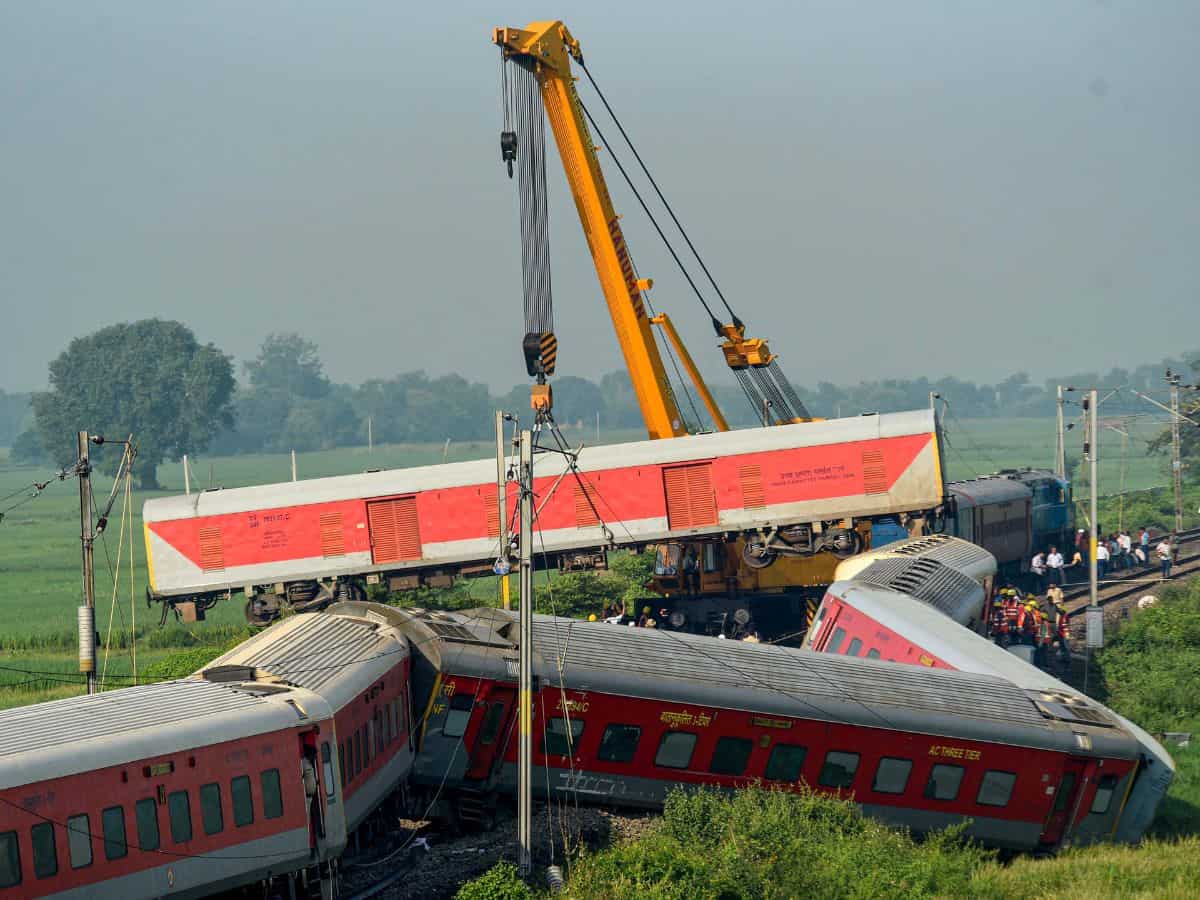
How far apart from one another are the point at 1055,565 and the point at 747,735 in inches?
1320

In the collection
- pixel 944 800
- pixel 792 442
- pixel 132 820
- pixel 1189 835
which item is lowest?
pixel 1189 835

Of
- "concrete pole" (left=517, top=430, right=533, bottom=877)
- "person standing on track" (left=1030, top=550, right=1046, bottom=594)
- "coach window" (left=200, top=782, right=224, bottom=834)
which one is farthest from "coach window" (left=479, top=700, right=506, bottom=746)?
"person standing on track" (left=1030, top=550, right=1046, bottom=594)

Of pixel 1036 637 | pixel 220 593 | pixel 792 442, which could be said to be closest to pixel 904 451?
pixel 792 442

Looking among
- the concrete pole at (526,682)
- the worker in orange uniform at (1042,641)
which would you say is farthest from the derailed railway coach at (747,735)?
the worker in orange uniform at (1042,641)

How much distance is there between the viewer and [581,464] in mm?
41719

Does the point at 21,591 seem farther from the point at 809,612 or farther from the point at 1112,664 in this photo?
the point at 1112,664

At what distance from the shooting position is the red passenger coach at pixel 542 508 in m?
40.1

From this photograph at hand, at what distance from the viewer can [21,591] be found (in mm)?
75438

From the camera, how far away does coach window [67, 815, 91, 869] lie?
15023 millimetres

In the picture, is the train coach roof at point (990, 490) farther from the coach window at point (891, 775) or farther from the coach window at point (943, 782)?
the coach window at point (891, 775)

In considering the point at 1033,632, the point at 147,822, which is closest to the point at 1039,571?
the point at 1033,632

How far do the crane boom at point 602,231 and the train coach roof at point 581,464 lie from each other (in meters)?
5.94

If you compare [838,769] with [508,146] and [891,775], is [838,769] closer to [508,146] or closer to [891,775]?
[891,775]

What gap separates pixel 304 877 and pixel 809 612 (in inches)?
1003
